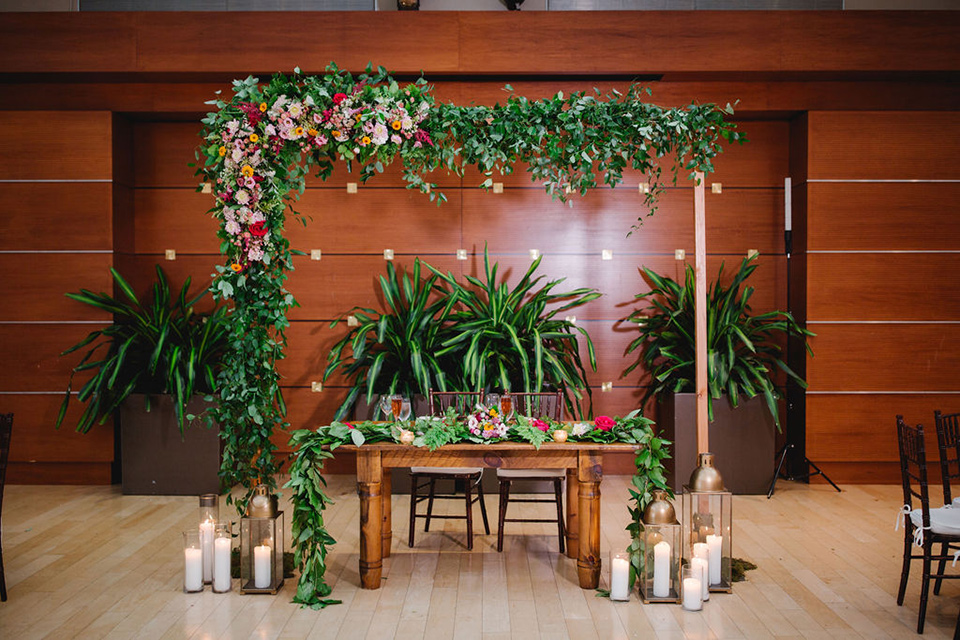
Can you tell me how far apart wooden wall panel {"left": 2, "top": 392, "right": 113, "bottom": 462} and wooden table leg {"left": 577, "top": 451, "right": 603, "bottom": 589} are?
376cm

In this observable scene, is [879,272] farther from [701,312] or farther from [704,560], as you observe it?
[704,560]

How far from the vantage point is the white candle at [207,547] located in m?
3.65

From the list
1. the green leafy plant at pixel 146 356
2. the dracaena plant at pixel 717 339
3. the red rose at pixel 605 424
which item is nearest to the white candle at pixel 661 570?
the red rose at pixel 605 424

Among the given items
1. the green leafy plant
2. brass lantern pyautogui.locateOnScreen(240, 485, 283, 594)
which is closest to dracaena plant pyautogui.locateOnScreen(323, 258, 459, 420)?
the green leafy plant

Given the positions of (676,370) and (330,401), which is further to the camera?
(330,401)

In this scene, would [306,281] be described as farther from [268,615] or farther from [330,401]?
[268,615]

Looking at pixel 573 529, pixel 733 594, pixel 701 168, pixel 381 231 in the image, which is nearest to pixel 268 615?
pixel 573 529

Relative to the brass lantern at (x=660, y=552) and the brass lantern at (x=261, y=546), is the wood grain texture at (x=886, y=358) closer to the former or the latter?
the brass lantern at (x=660, y=552)

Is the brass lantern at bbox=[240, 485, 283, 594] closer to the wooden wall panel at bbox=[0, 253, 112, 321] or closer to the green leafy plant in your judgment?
the green leafy plant

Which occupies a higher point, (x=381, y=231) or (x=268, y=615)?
(x=381, y=231)

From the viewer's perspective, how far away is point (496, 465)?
3535 millimetres

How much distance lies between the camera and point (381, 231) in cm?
596

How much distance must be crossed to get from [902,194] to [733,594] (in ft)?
11.5

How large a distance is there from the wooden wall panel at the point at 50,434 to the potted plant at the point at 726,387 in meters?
3.96
